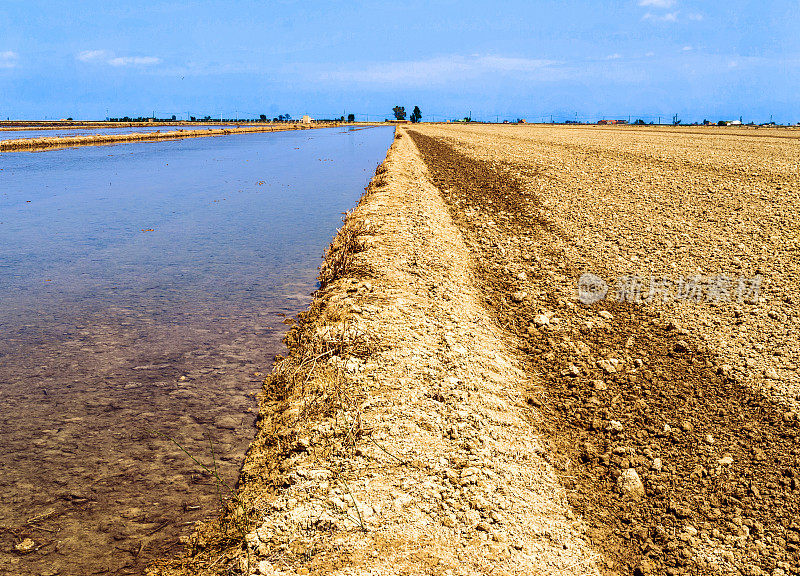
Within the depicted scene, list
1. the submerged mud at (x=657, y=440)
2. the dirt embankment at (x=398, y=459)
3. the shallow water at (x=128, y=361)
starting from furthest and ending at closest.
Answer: the shallow water at (x=128, y=361), the submerged mud at (x=657, y=440), the dirt embankment at (x=398, y=459)

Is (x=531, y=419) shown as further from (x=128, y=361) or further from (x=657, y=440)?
(x=128, y=361)

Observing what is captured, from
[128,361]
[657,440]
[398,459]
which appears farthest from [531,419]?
[128,361]

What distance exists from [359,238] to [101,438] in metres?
6.11

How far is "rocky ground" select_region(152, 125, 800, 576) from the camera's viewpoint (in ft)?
11.9

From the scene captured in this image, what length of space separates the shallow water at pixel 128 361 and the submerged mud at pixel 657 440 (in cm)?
330

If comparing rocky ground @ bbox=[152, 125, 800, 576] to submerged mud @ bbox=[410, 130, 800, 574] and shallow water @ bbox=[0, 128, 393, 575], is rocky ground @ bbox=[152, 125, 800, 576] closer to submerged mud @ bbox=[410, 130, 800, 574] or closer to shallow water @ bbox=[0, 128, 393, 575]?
submerged mud @ bbox=[410, 130, 800, 574]

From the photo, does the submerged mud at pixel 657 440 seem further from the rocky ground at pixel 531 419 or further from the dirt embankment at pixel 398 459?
the dirt embankment at pixel 398 459

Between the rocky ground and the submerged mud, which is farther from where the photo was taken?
the submerged mud

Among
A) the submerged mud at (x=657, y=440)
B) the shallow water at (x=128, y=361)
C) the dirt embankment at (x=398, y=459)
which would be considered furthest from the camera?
the shallow water at (x=128, y=361)

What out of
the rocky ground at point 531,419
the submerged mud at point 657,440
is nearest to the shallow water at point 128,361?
the rocky ground at point 531,419

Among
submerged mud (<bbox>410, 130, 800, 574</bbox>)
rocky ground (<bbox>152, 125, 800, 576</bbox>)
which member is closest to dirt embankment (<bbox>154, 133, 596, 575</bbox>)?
rocky ground (<bbox>152, 125, 800, 576</bbox>)

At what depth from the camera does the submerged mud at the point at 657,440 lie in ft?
12.4

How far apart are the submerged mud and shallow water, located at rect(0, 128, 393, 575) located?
3.30 m

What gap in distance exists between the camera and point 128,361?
22.4ft
